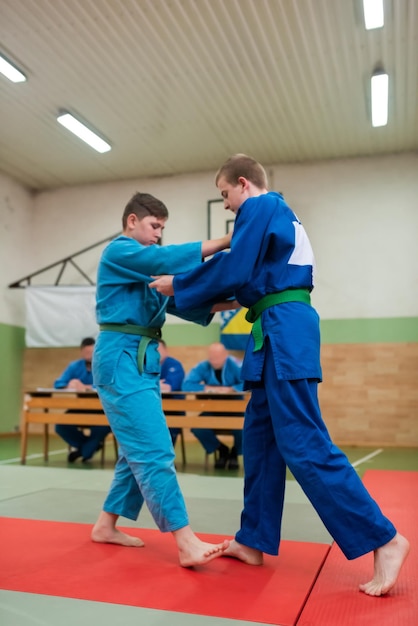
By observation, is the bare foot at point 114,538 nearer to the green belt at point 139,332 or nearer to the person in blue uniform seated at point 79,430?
the green belt at point 139,332

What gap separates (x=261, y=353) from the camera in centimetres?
214

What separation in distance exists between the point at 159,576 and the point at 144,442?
0.50 m

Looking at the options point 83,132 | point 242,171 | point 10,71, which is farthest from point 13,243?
point 242,171

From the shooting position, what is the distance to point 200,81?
6957 mm

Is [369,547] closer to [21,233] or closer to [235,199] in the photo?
[235,199]

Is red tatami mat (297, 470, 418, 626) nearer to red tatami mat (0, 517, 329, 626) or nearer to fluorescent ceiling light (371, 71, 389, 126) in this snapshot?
red tatami mat (0, 517, 329, 626)

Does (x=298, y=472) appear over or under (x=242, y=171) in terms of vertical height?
under

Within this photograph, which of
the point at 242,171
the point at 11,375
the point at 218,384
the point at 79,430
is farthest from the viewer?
the point at 11,375

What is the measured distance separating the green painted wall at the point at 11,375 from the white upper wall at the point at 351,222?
1.35 feet

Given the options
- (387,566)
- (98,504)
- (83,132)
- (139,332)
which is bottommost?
(98,504)

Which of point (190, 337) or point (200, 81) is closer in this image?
point (200, 81)

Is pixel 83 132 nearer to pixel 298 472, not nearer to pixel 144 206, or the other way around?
pixel 144 206

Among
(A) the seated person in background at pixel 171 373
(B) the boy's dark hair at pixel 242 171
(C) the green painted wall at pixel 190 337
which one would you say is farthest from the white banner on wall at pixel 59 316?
(B) the boy's dark hair at pixel 242 171

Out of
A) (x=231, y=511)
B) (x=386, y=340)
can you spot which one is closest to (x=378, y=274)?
(x=386, y=340)
